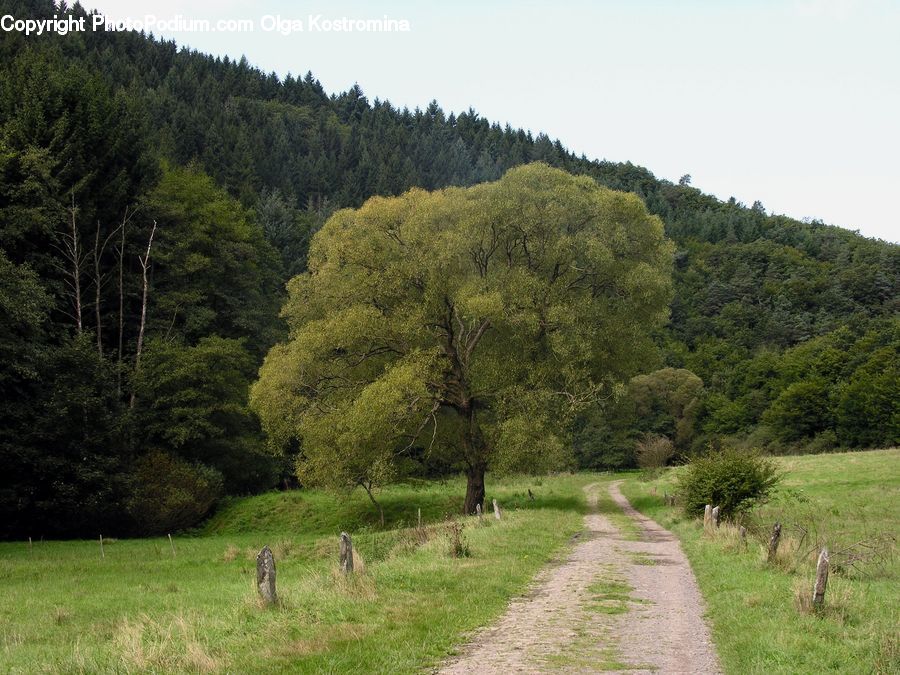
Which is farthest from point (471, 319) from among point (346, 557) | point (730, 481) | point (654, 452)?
point (654, 452)

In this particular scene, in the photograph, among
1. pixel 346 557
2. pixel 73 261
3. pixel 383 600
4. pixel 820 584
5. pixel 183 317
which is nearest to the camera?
pixel 820 584

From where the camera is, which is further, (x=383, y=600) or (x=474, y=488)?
(x=474, y=488)

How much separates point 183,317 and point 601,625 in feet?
154

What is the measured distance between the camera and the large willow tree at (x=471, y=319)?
32125mm

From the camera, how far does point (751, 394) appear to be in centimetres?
10081

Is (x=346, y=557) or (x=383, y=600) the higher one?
(x=346, y=557)

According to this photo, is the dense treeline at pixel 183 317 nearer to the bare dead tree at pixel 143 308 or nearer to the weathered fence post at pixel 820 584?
the bare dead tree at pixel 143 308

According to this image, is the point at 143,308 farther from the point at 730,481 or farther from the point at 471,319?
the point at 730,481

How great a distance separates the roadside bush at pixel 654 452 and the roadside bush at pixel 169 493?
59235 mm

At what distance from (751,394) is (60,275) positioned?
85054mm

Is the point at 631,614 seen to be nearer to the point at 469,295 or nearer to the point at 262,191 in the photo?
the point at 469,295

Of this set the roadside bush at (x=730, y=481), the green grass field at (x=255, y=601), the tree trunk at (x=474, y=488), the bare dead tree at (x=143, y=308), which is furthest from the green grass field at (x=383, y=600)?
the bare dead tree at (x=143, y=308)

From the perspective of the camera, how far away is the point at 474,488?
34719 millimetres

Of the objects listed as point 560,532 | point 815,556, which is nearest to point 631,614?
point 815,556
